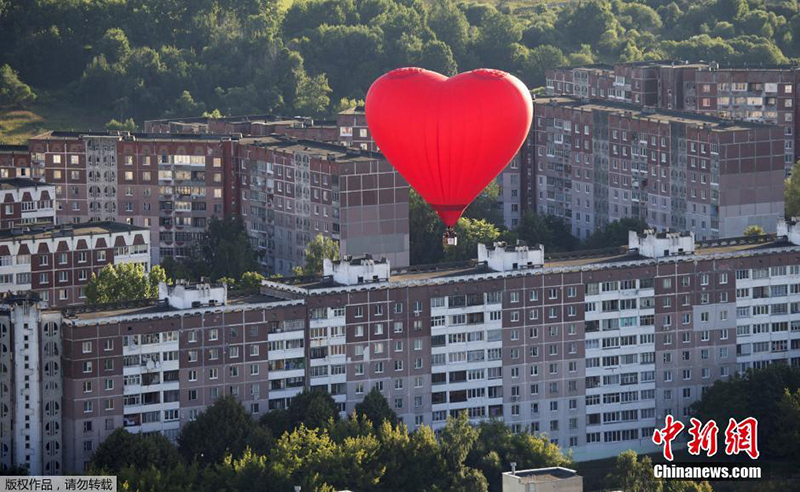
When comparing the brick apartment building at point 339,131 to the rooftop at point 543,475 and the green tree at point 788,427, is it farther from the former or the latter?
the rooftop at point 543,475

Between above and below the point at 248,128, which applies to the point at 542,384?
below

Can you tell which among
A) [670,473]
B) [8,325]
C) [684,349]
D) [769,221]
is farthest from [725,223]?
[8,325]

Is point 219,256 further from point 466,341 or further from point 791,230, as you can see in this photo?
point 791,230

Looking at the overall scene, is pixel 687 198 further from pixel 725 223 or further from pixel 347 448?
pixel 347 448

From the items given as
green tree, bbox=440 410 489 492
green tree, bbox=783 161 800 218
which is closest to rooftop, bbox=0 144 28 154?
green tree, bbox=783 161 800 218

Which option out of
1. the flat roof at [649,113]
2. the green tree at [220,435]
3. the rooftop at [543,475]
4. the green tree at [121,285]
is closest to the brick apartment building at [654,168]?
the flat roof at [649,113]

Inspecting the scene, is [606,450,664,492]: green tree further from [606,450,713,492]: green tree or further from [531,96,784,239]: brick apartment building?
[531,96,784,239]: brick apartment building
